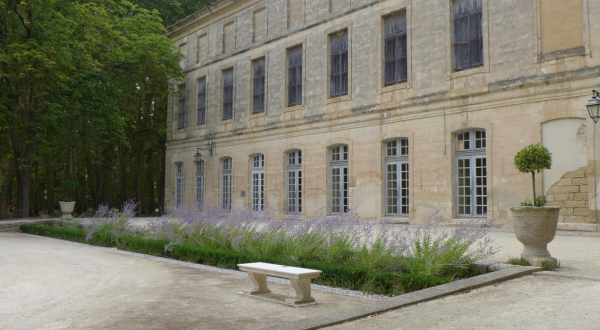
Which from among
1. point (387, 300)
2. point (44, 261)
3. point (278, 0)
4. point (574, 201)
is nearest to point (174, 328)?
point (387, 300)

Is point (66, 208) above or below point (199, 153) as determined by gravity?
below

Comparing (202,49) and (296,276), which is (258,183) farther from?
(296,276)

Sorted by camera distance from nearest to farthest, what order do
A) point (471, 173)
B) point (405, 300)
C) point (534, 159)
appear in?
point (405, 300) < point (534, 159) < point (471, 173)

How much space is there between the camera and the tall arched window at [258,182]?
22.0 metres

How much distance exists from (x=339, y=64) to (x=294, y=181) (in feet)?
16.6

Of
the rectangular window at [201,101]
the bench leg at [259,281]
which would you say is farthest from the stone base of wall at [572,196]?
the rectangular window at [201,101]

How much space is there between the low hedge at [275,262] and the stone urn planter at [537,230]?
169cm

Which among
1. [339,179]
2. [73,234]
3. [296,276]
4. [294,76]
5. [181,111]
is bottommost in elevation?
[73,234]

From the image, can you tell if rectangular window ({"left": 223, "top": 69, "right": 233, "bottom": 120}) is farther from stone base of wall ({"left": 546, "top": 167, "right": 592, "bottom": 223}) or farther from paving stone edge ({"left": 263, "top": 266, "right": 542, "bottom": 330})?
paving stone edge ({"left": 263, "top": 266, "right": 542, "bottom": 330})

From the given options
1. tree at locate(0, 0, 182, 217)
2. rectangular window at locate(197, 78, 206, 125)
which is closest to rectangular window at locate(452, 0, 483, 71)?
tree at locate(0, 0, 182, 217)

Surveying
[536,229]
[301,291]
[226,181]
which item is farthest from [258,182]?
[301,291]

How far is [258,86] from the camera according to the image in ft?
73.8

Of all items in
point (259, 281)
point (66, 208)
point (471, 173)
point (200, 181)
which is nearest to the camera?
point (259, 281)

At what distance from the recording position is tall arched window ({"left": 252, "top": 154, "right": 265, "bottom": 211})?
22.0 meters
